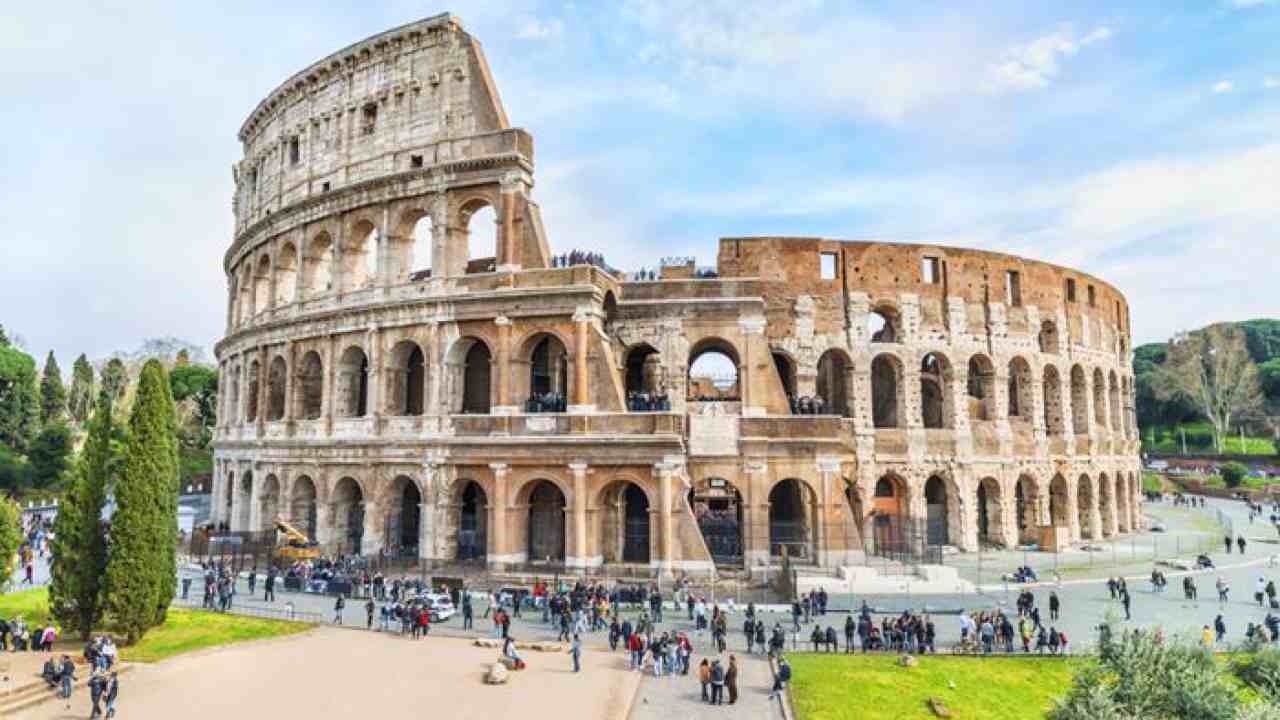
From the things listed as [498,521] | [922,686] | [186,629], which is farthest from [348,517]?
[922,686]

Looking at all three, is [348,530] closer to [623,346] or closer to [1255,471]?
[623,346]

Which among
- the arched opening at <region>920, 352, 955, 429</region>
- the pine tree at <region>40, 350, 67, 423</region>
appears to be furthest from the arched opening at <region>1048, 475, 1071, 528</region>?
the pine tree at <region>40, 350, 67, 423</region>

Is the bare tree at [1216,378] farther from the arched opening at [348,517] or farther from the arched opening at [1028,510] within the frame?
the arched opening at [348,517]

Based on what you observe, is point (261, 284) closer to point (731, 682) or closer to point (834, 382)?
point (834, 382)

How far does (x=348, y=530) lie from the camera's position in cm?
2978

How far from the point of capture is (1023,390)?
112 feet

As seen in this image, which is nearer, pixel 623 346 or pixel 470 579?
pixel 470 579

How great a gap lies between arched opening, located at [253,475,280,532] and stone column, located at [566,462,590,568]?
14727mm

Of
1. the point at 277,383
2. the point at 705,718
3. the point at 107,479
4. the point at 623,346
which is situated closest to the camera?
the point at 705,718

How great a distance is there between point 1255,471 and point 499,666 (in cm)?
7155

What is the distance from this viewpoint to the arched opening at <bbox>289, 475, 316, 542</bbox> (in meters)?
30.3

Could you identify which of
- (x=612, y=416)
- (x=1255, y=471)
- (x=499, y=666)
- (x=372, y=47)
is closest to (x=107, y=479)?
(x=499, y=666)

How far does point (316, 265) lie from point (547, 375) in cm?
1146

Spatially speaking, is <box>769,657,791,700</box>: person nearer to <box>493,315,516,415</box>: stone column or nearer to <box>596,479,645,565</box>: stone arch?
<box>596,479,645,565</box>: stone arch
